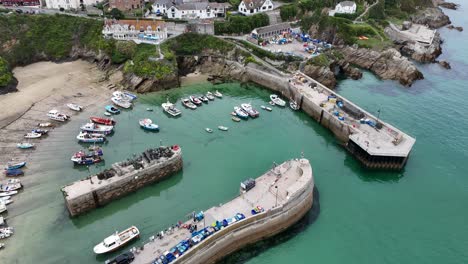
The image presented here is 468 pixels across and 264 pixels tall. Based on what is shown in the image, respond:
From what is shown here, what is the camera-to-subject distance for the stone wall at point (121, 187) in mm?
48188

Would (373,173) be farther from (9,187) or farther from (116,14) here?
(116,14)

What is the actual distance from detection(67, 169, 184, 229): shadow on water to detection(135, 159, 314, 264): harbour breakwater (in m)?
11.2

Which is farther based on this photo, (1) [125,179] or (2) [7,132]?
(2) [7,132]

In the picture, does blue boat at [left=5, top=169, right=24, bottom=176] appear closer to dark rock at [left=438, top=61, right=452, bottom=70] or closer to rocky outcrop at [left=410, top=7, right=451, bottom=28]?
dark rock at [left=438, top=61, right=452, bottom=70]

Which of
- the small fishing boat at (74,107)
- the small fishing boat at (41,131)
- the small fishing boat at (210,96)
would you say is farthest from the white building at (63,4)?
the small fishing boat at (210,96)

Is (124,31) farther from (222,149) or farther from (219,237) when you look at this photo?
(219,237)

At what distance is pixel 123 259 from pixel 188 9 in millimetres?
84384

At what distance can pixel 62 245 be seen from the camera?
43.9m

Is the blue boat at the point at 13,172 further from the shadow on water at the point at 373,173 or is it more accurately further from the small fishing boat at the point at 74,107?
the shadow on water at the point at 373,173

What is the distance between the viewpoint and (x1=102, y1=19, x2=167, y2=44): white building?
93.6 meters

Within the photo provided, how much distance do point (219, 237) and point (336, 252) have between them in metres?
15.5

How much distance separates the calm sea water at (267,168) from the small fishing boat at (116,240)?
1.26 m

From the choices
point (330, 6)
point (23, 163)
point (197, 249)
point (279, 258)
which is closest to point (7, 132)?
point (23, 163)

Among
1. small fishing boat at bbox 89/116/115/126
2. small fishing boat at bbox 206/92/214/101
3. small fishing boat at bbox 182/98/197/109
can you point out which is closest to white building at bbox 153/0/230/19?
small fishing boat at bbox 206/92/214/101
